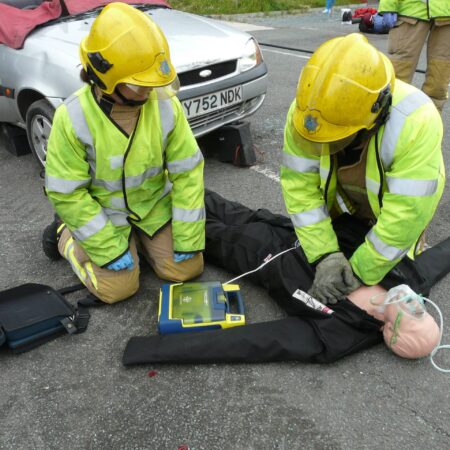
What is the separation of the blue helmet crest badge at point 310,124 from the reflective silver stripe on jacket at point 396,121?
1.16ft

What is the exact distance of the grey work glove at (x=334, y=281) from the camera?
7.72 feet

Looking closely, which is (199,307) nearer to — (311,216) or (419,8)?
(311,216)

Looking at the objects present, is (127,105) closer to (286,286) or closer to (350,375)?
(286,286)

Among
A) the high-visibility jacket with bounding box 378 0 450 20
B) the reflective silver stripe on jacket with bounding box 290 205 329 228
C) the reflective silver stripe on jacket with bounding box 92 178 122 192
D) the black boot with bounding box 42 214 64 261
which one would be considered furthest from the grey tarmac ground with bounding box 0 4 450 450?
the high-visibility jacket with bounding box 378 0 450 20

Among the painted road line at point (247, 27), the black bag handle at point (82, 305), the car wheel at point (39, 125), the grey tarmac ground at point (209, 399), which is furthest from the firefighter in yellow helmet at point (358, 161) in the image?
the painted road line at point (247, 27)

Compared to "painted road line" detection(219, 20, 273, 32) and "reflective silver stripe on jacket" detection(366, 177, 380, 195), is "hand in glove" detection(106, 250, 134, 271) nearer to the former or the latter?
"reflective silver stripe on jacket" detection(366, 177, 380, 195)

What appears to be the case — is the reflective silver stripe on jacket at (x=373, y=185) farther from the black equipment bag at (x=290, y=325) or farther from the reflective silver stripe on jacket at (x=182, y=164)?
the reflective silver stripe on jacket at (x=182, y=164)

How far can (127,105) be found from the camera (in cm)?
238

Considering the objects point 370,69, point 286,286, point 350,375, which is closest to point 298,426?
point 350,375

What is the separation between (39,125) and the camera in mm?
3814

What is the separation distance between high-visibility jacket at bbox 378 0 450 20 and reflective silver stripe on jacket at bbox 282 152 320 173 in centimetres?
264

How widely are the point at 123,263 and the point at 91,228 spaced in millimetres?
260

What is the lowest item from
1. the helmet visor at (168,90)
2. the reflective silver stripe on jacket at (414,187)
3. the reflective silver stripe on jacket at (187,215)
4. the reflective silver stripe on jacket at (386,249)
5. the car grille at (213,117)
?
the car grille at (213,117)

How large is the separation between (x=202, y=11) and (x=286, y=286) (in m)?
13.5
